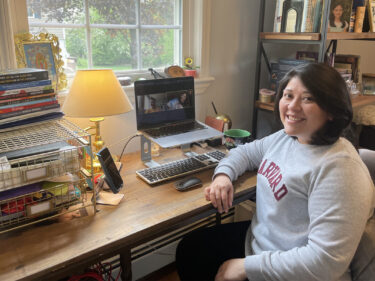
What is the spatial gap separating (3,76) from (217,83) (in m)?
1.32

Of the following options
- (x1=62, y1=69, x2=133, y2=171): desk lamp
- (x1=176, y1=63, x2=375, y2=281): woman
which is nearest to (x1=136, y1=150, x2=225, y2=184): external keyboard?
(x1=176, y1=63, x2=375, y2=281): woman

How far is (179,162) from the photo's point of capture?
4.96 ft

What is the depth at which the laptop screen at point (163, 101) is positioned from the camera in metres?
1.51

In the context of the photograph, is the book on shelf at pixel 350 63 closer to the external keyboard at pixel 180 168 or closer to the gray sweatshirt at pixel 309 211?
the external keyboard at pixel 180 168

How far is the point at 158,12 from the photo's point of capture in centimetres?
188

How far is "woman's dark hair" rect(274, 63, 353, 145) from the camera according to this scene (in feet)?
3.30

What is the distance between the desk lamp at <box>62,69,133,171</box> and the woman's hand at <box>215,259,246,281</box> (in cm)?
70

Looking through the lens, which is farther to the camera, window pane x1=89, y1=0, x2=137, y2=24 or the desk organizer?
window pane x1=89, y1=0, x2=137, y2=24

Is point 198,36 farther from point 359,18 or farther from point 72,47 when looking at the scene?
point 359,18

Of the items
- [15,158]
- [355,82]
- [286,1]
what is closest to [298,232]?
Result: [15,158]

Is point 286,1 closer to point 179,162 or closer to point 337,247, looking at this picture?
point 179,162

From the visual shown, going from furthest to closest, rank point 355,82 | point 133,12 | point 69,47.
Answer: point 355,82
point 133,12
point 69,47

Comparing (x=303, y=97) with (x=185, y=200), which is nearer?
(x=303, y=97)

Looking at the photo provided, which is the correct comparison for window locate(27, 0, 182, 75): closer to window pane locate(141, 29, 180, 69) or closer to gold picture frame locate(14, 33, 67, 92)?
window pane locate(141, 29, 180, 69)
